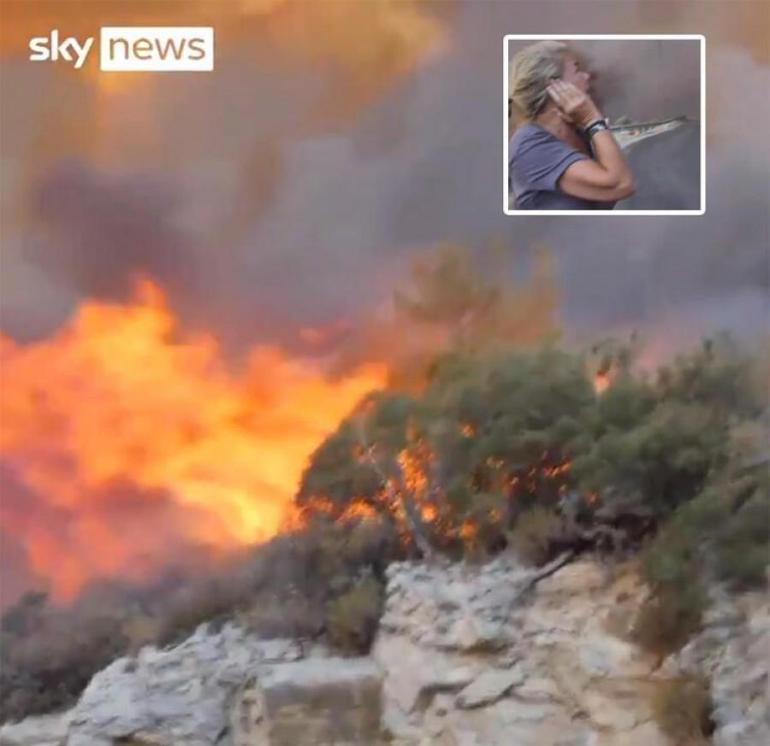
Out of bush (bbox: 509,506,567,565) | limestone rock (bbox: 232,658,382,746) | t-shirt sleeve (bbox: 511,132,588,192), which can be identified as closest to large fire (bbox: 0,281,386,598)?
limestone rock (bbox: 232,658,382,746)

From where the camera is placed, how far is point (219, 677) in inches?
128

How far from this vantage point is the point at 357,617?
3.23 meters

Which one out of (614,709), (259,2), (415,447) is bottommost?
(614,709)

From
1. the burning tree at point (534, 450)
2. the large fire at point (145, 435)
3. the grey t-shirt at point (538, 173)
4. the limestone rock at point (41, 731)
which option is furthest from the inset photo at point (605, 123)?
the limestone rock at point (41, 731)

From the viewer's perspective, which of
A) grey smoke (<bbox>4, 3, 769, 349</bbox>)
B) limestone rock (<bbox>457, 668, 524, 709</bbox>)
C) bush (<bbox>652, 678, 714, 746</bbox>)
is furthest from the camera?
grey smoke (<bbox>4, 3, 769, 349</bbox>)

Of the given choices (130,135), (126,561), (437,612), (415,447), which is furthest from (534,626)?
(130,135)

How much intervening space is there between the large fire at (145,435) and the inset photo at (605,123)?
78cm

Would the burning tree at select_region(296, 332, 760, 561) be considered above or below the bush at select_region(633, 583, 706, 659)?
above

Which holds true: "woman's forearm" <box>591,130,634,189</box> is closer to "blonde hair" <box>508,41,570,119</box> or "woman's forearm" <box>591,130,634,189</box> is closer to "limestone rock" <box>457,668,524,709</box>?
"blonde hair" <box>508,41,570,119</box>

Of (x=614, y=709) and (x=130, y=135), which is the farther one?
(x=130, y=135)

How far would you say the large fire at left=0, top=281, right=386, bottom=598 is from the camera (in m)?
3.25

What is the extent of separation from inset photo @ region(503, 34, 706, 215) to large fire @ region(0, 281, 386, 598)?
0.78 m

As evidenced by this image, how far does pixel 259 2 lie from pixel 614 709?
232 centimetres

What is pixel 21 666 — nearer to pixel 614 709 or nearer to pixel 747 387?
pixel 614 709
